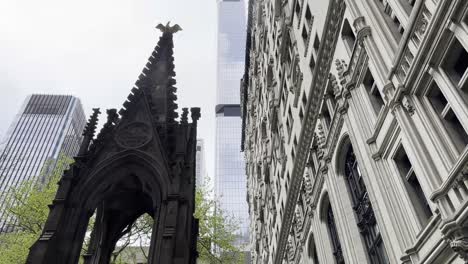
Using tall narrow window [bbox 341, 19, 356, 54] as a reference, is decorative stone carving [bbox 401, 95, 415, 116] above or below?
below

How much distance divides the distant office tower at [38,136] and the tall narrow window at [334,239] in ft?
345

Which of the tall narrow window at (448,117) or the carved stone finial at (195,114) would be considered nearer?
the tall narrow window at (448,117)

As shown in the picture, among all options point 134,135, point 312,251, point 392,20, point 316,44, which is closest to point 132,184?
point 134,135

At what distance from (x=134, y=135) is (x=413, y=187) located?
39.5ft

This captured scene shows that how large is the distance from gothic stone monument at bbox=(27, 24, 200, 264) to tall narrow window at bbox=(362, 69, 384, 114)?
29.2 ft

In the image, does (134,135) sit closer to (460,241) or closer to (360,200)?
(360,200)

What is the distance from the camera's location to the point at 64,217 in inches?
539

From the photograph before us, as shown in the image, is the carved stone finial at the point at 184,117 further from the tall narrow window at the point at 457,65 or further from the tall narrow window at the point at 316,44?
the tall narrow window at the point at 316,44

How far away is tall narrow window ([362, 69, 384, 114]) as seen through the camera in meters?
17.1

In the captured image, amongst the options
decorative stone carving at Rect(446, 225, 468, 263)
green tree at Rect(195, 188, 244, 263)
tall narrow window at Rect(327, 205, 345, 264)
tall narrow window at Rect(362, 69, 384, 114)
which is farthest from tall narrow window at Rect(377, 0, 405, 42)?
green tree at Rect(195, 188, 244, 263)

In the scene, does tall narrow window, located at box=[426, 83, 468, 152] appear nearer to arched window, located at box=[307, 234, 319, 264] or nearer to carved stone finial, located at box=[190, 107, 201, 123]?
carved stone finial, located at box=[190, 107, 201, 123]

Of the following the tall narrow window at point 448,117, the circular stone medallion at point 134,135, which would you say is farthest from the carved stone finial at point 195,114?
the tall narrow window at point 448,117

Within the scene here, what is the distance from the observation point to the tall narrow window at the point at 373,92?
17.1m

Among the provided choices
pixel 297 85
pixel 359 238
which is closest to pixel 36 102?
pixel 297 85
